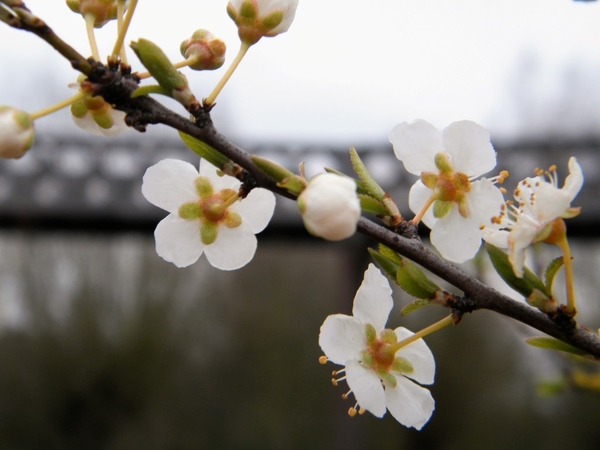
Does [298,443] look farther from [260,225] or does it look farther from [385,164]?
[260,225]

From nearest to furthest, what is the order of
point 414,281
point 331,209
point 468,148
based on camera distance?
point 331,209, point 414,281, point 468,148

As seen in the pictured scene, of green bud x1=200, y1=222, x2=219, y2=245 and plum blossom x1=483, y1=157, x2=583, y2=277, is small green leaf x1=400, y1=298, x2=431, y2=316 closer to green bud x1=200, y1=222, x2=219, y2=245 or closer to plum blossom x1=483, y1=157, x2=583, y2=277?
plum blossom x1=483, y1=157, x2=583, y2=277

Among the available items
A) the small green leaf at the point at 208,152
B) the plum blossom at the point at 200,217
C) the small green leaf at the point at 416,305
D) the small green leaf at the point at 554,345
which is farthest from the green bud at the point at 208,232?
the small green leaf at the point at 554,345

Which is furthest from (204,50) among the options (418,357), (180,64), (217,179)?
(418,357)

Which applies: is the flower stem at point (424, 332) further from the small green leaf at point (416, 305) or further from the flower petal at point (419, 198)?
the flower petal at point (419, 198)

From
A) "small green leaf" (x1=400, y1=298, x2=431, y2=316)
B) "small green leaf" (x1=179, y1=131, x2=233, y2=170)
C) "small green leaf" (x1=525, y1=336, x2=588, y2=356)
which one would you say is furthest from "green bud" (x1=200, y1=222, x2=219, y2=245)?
"small green leaf" (x1=525, y1=336, x2=588, y2=356)

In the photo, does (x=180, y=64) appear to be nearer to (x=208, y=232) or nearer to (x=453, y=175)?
(x=208, y=232)
